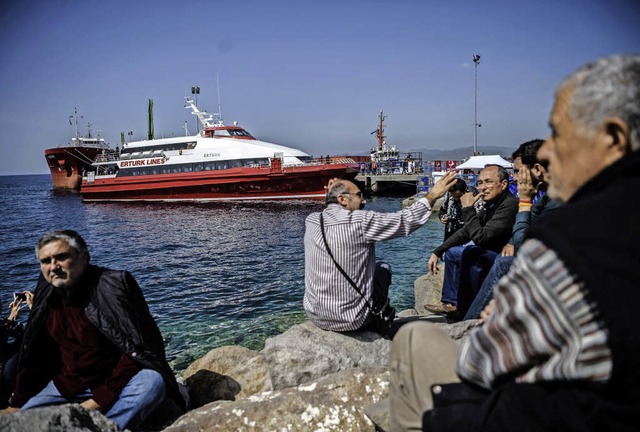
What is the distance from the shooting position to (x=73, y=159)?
4688 cm

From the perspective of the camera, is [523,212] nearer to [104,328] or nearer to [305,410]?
[305,410]

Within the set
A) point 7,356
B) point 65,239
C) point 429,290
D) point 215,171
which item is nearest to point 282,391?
point 65,239

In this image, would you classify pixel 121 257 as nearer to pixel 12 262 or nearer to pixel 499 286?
pixel 12 262

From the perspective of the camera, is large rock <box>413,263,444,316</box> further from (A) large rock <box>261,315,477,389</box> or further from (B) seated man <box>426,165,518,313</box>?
(A) large rock <box>261,315,477,389</box>

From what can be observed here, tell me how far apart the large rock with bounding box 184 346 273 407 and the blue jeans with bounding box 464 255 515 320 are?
1809mm

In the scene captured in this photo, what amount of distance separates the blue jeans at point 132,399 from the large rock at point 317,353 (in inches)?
35.6

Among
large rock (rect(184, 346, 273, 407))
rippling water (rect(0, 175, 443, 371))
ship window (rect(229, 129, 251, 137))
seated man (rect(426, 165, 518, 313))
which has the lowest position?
rippling water (rect(0, 175, 443, 371))

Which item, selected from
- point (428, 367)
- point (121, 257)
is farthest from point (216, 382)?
point (121, 257)

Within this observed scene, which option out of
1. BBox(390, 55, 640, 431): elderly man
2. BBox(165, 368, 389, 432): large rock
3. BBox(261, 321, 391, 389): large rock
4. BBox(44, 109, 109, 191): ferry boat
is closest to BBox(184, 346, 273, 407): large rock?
BBox(261, 321, 391, 389): large rock

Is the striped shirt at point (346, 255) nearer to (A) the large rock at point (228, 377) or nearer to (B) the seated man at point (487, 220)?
(A) the large rock at point (228, 377)

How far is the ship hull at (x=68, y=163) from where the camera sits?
45.4 meters

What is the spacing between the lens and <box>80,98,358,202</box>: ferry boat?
93.5ft

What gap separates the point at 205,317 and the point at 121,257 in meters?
7.91

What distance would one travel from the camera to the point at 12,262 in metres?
13.9
